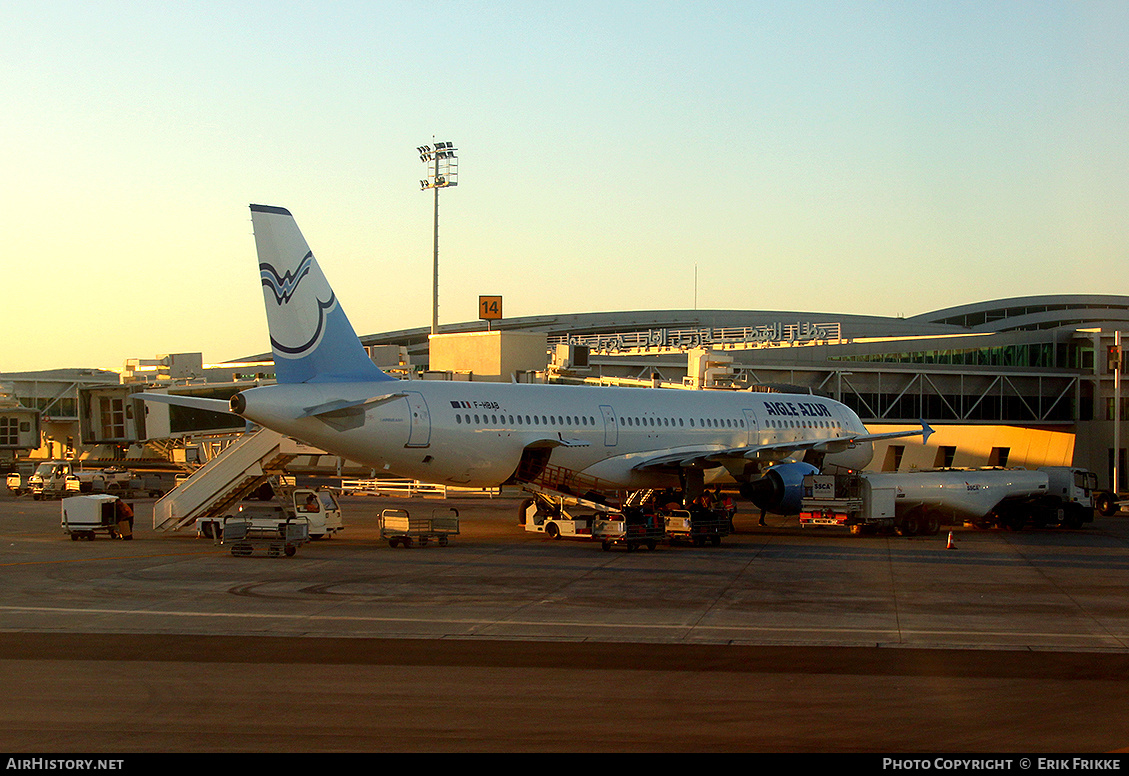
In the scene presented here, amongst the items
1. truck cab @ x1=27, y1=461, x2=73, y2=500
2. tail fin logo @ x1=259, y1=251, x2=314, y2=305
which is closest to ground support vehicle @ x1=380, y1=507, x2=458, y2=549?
tail fin logo @ x1=259, y1=251, x2=314, y2=305

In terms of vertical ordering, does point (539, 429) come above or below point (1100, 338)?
below

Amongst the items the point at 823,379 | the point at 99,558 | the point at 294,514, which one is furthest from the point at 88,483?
the point at 823,379

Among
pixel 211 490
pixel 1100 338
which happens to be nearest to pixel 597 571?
pixel 211 490

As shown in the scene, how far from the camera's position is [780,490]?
3531 cm

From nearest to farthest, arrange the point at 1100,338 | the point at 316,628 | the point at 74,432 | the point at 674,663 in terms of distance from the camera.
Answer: the point at 674,663 < the point at 316,628 < the point at 1100,338 < the point at 74,432

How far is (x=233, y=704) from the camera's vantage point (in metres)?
11.7

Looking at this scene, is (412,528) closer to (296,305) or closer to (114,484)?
(296,305)

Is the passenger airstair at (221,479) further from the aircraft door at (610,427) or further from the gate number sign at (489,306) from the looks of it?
the gate number sign at (489,306)

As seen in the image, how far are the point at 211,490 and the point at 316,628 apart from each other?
16.9 metres

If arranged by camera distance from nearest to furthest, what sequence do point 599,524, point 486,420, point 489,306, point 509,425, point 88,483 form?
point 599,524, point 486,420, point 509,425, point 88,483, point 489,306

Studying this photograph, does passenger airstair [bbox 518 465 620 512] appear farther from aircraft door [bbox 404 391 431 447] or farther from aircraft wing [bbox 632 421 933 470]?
aircraft door [bbox 404 391 431 447]

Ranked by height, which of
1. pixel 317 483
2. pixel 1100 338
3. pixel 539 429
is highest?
pixel 1100 338

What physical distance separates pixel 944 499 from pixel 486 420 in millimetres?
15032

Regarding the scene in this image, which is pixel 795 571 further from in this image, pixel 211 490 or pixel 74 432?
pixel 74 432
